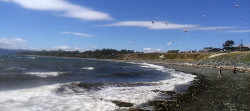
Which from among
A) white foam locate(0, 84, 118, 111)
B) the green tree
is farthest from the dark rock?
the green tree

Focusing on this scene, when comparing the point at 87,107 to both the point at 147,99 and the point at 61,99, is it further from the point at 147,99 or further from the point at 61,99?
the point at 147,99

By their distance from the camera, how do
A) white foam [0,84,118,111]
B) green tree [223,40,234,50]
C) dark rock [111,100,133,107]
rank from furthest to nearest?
1. green tree [223,40,234,50]
2. dark rock [111,100,133,107]
3. white foam [0,84,118,111]

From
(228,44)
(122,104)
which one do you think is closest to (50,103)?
(122,104)

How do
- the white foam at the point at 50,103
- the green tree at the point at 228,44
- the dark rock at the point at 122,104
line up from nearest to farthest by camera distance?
the white foam at the point at 50,103
the dark rock at the point at 122,104
the green tree at the point at 228,44

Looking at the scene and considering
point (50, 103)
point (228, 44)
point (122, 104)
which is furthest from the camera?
point (228, 44)

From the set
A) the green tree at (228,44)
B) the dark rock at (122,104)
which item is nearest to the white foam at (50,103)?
the dark rock at (122,104)

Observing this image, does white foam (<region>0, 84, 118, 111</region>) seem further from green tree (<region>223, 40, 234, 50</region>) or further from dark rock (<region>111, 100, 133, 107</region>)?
green tree (<region>223, 40, 234, 50</region>)

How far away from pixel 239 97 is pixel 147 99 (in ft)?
25.4

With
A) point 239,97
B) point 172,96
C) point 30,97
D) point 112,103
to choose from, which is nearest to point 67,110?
point 112,103

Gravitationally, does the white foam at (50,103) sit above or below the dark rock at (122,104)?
above

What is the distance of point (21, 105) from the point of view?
17.7 meters

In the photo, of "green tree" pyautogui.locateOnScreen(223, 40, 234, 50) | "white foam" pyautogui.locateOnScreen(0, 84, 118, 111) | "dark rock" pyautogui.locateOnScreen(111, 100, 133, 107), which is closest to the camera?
"white foam" pyautogui.locateOnScreen(0, 84, 118, 111)

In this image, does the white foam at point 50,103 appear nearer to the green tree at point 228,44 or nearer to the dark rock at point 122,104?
the dark rock at point 122,104

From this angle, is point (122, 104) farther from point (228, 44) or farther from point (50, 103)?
point (228, 44)
